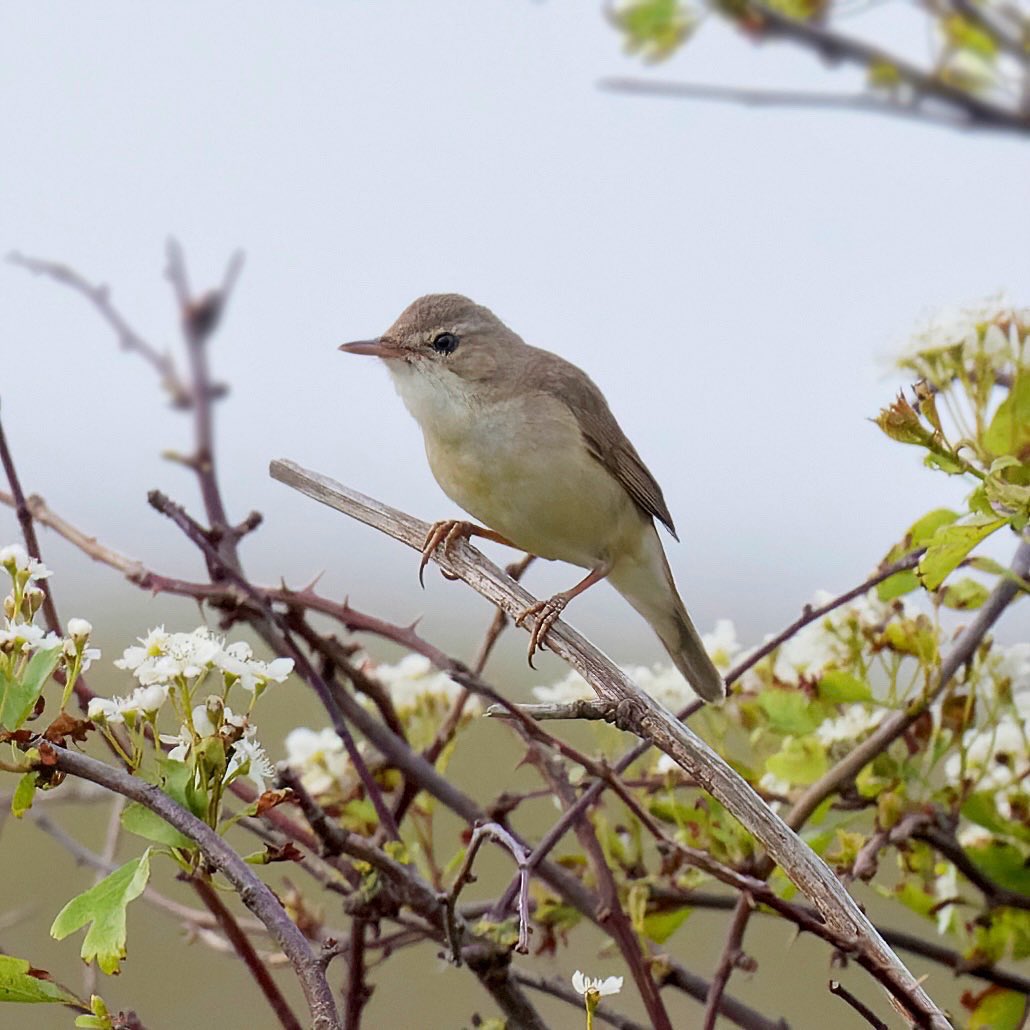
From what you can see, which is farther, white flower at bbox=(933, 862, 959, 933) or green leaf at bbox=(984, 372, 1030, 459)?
white flower at bbox=(933, 862, 959, 933)

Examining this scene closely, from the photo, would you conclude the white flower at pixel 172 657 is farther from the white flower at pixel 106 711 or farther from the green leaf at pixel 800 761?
the green leaf at pixel 800 761

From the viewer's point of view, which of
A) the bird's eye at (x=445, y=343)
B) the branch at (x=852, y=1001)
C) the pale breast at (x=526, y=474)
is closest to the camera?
the branch at (x=852, y=1001)

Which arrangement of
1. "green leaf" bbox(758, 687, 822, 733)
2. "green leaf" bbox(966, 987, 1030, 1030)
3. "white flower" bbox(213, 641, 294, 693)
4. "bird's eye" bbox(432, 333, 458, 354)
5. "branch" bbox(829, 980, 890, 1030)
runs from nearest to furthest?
"branch" bbox(829, 980, 890, 1030) → "white flower" bbox(213, 641, 294, 693) → "green leaf" bbox(966, 987, 1030, 1030) → "green leaf" bbox(758, 687, 822, 733) → "bird's eye" bbox(432, 333, 458, 354)

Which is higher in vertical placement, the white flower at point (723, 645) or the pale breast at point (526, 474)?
the pale breast at point (526, 474)

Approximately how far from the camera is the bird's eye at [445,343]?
10.2 feet

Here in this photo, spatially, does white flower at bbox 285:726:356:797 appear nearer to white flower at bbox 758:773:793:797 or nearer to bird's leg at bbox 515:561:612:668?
bird's leg at bbox 515:561:612:668

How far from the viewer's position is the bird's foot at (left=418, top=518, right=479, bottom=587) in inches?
75.7

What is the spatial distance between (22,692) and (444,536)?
1.10 metres

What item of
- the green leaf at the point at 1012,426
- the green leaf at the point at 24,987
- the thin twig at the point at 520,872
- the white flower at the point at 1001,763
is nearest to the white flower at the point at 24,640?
the green leaf at the point at 24,987

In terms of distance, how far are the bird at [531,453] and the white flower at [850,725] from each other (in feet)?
2.34

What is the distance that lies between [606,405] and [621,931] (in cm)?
190

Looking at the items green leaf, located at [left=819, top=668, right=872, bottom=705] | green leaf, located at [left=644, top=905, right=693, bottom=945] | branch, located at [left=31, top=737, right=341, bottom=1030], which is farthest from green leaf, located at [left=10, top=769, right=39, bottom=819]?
green leaf, located at [left=819, top=668, right=872, bottom=705]

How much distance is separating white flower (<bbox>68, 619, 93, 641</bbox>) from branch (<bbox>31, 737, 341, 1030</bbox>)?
4.3 inches

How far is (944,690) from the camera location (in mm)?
1813
